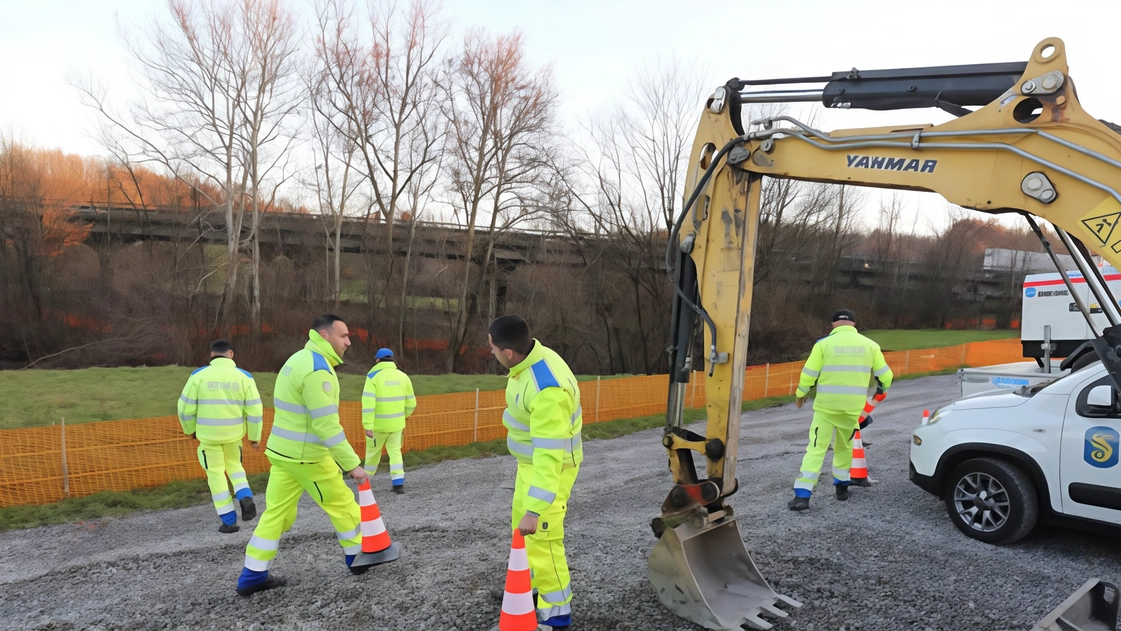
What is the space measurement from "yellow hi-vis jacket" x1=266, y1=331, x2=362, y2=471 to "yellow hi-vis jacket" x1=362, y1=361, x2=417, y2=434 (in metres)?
3.38

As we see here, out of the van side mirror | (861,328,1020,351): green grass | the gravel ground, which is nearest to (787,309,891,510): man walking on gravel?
the gravel ground

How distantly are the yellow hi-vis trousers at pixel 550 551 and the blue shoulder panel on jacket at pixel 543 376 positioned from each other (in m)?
0.54

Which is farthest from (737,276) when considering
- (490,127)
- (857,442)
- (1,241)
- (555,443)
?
(1,241)

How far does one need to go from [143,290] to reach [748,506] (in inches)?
1190

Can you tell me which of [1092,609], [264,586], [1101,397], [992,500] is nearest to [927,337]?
[992,500]

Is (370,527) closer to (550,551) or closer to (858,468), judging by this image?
(550,551)

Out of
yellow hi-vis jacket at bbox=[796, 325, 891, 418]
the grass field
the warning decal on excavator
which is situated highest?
the warning decal on excavator

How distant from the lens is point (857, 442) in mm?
8203

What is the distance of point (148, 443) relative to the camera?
886 cm

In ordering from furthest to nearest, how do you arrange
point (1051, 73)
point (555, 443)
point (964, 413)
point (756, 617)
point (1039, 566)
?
point (964, 413) → point (1039, 566) → point (756, 617) → point (555, 443) → point (1051, 73)

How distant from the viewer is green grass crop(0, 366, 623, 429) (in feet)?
41.1

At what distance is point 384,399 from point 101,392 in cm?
1003

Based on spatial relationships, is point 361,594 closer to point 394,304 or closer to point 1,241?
point 394,304

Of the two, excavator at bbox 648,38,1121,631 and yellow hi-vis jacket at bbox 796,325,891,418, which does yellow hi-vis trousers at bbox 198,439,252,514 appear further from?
yellow hi-vis jacket at bbox 796,325,891,418
